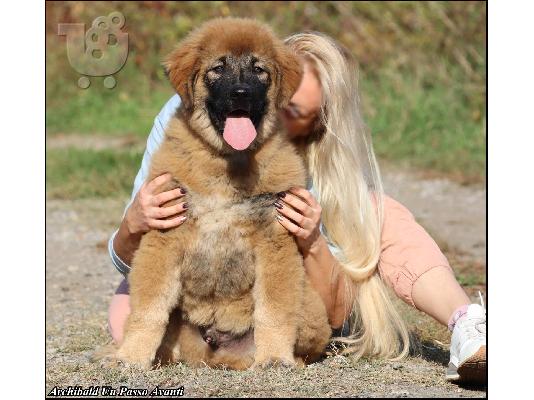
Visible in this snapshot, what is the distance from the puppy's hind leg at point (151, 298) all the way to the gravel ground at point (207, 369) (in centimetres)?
13

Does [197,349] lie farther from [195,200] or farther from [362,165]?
[362,165]

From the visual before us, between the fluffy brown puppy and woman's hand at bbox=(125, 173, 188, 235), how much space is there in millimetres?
34

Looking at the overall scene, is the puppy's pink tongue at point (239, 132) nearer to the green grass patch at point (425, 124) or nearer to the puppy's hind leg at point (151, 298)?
the puppy's hind leg at point (151, 298)

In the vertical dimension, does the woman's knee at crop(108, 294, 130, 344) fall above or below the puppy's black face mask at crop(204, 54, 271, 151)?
below

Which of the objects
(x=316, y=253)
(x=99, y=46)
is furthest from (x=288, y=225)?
(x=99, y=46)

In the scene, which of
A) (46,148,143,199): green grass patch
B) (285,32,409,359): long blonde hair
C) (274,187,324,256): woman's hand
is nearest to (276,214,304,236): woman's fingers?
(274,187,324,256): woman's hand

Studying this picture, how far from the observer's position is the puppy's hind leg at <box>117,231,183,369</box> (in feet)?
12.0

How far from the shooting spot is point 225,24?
3.95m

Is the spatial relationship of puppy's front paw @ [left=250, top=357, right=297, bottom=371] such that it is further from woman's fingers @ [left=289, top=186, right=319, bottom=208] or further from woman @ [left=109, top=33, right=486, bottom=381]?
woman's fingers @ [left=289, top=186, right=319, bottom=208]

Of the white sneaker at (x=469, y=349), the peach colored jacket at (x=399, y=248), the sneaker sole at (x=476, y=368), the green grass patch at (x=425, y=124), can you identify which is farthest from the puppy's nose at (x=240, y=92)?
the green grass patch at (x=425, y=124)

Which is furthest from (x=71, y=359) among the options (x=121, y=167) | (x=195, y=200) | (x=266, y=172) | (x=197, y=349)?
(x=121, y=167)

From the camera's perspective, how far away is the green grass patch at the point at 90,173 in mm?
8961

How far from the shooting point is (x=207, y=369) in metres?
3.79

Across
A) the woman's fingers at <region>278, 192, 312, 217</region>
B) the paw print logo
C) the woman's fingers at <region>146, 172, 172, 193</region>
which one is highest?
the paw print logo
